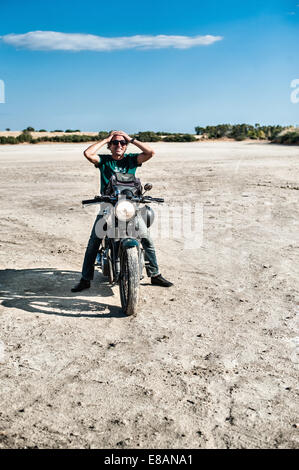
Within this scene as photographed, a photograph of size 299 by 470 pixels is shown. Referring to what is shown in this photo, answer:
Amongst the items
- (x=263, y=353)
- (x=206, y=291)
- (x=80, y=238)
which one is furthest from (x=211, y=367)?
(x=80, y=238)

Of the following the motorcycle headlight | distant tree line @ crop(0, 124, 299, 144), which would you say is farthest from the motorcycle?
distant tree line @ crop(0, 124, 299, 144)

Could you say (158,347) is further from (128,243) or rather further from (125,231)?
(125,231)

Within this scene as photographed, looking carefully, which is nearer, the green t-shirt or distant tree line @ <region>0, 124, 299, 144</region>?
the green t-shirt

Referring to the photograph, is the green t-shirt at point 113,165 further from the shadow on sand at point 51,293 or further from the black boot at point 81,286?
the shadow on sand at point 51,293

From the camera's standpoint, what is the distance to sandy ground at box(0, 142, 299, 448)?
11.5 ft

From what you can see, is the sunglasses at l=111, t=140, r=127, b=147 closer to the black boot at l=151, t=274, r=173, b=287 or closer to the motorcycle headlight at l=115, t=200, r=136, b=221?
the motorcycle headlight at l=115, t=200, r=136, b=221

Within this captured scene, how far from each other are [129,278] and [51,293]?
1545 millimetres

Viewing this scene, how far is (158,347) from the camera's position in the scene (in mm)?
4793

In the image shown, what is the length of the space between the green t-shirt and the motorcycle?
17.3 inches

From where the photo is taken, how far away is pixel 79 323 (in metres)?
5.35

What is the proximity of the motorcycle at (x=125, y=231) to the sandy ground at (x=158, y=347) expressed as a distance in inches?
15.7

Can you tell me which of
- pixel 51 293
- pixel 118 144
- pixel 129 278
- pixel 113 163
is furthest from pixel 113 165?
pixel 51 293

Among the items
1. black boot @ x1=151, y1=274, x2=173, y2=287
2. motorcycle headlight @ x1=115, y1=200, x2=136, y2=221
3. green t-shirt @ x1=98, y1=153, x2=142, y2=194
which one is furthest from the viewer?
black boot @ x1=151, y1=274, x2=173, y2=287

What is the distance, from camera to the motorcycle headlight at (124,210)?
5.14m
